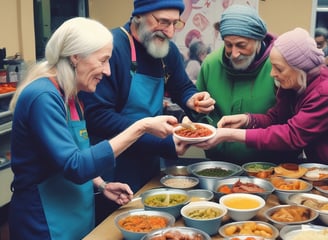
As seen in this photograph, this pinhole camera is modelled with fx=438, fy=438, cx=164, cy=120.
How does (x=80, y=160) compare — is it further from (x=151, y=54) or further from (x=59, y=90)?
(x=151, y=54)

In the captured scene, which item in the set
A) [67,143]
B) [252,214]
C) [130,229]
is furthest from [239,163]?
[67,143]

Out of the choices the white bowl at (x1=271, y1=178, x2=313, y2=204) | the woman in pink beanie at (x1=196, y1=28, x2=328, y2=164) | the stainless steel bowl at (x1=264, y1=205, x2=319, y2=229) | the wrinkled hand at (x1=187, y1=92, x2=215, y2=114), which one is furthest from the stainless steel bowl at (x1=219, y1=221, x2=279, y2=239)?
the wrinkled hand at (x1=187, y1=92, x2=215, y2=114)

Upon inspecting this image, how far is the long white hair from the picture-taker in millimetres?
1738

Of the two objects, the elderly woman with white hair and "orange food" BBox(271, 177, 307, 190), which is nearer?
the elderly woman with white hair

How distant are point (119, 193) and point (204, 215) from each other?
457mm

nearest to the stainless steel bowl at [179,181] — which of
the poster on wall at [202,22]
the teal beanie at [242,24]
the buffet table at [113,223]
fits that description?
the buffet table at [113,223]

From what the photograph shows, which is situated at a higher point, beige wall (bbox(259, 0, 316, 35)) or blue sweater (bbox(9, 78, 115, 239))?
beige wall (bbox(259, 0, 316, 35))

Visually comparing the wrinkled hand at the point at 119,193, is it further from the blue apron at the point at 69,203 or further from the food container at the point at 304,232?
the food container at the point at 304,232

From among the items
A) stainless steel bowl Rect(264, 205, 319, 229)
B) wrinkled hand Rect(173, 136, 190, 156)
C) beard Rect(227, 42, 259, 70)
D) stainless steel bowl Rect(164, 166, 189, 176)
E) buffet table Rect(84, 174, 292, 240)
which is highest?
beard Rect(227, 42, 259, 70)

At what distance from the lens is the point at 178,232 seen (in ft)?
5.42

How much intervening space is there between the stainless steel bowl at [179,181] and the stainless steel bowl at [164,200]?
105 millimetres

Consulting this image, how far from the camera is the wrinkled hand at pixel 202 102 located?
8.09 feet

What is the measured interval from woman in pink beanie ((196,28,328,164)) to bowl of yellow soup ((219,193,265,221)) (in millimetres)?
363

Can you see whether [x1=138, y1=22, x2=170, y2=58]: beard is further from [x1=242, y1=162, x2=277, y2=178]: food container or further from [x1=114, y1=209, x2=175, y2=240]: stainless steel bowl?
[x1=114, y1=209, x2=175, y2=240]: stainless steel bowl
